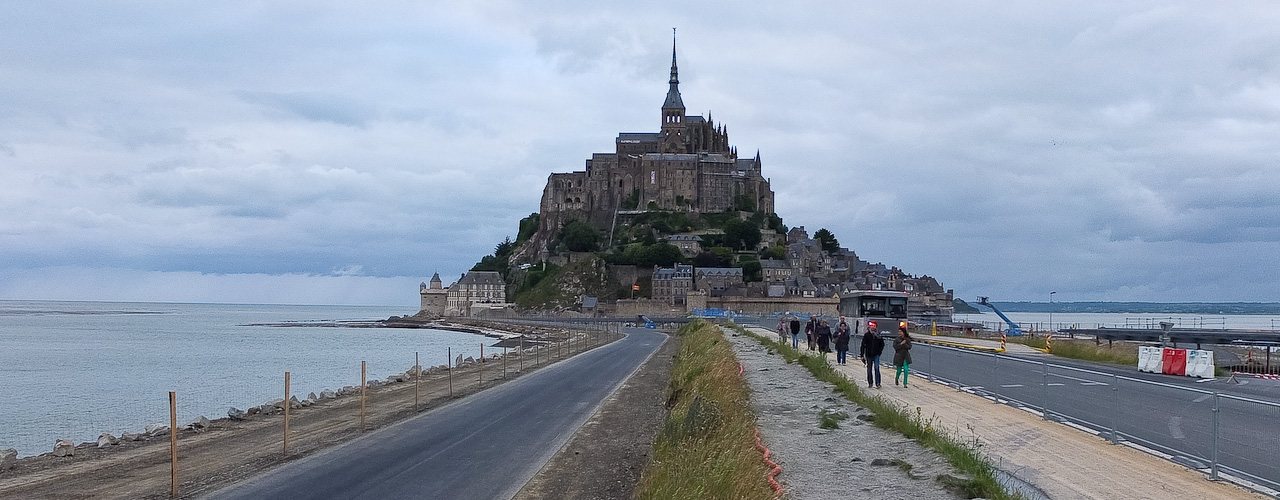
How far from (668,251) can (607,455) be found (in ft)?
356

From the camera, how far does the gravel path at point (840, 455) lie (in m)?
9.55

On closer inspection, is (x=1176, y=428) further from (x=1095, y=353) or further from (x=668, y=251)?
(x=668, y=251)

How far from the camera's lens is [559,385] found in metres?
28.2

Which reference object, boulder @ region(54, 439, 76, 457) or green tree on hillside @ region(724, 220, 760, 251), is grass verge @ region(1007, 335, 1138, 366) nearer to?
boulder @ region(54, 439, 76, 457)

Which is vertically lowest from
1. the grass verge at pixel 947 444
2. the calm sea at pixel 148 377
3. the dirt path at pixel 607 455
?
the calm sea at pixel 148 377

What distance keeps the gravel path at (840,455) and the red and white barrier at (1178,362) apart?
39.9 ft

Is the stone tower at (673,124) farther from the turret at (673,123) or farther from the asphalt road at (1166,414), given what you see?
the asphalt road at (1166,414)

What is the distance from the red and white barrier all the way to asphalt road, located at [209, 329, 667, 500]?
15.7 meters

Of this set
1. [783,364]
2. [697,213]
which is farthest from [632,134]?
[783,364]

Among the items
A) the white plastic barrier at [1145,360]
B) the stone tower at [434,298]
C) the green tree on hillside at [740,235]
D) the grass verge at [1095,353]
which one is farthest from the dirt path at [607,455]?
the stone tower at [434,298]

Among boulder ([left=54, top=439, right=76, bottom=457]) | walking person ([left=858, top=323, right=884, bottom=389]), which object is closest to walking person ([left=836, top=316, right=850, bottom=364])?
walking person ([left=858, top=323, right=884, bottom=389])

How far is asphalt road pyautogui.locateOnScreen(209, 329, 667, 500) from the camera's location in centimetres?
1214

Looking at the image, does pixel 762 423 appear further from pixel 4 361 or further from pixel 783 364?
pixel 4 361

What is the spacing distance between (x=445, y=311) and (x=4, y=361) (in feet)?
293
